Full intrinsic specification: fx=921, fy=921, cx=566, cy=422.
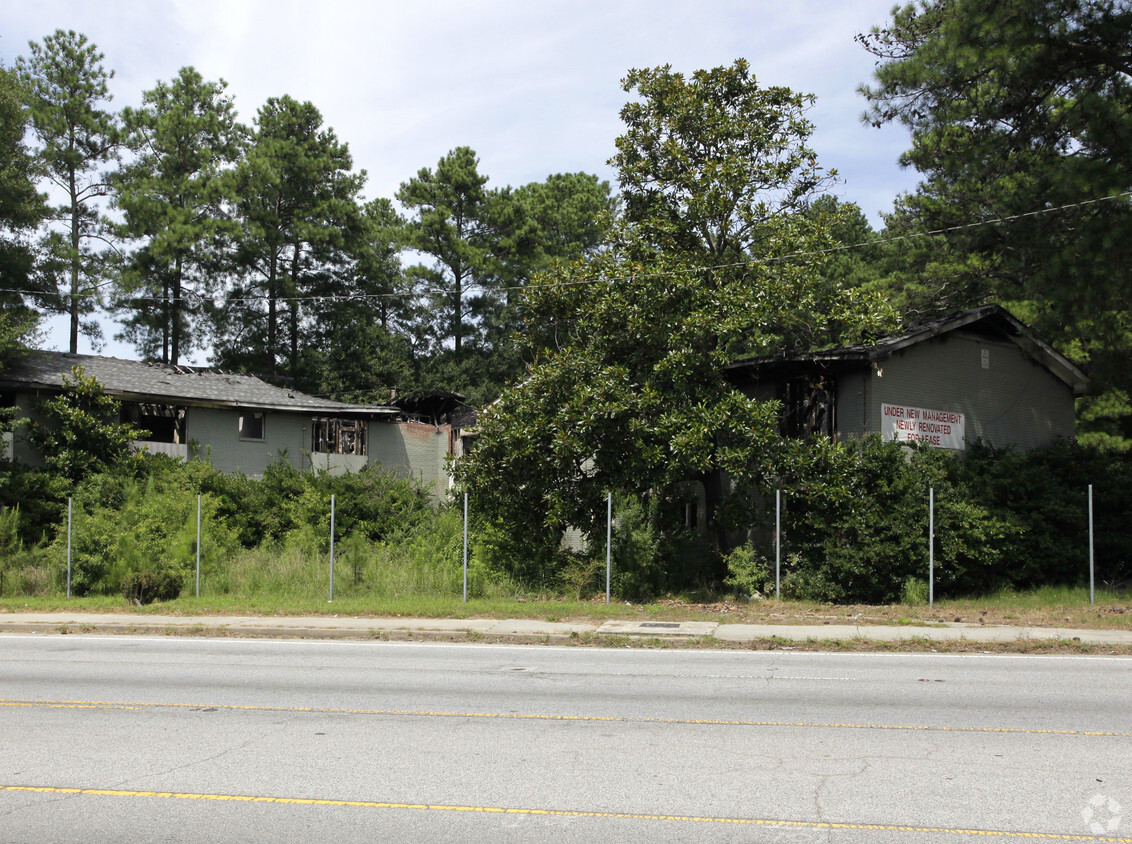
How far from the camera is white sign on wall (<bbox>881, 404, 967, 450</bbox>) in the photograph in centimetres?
Result: 2059

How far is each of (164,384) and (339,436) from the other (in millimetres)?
6644

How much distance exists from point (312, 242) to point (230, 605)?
112 ft

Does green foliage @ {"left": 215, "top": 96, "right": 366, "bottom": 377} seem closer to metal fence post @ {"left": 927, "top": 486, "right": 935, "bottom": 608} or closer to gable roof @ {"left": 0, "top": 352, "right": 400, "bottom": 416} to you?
gable roof @ {"left": 0, "top": 352, "right": 400, "bottom": 416}

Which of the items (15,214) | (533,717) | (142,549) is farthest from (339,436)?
(533,717)

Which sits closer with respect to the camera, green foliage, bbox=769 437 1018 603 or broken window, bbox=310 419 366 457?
green foliage, bbox=769 437 1018 603

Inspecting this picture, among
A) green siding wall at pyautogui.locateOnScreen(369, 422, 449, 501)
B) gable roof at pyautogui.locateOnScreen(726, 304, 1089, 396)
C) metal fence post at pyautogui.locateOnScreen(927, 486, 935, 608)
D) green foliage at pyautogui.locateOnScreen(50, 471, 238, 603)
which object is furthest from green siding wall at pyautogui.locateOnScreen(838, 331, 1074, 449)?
green siding wall at pyautogui.locateOnScreen(369, 422, 449, 501)

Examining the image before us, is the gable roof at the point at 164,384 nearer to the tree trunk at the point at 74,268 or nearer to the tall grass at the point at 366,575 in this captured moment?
the tree trunk at the point at 74,268

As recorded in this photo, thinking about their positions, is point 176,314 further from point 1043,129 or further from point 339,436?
point 1043,129

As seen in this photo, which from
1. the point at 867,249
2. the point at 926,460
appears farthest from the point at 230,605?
the point at 867,249

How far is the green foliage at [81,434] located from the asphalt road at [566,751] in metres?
16.0

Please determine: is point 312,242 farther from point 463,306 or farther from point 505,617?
point 505,617

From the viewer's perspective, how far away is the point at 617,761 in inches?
273

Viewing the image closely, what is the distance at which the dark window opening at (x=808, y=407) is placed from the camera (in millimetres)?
21234

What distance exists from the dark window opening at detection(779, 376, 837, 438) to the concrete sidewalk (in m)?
7.19
